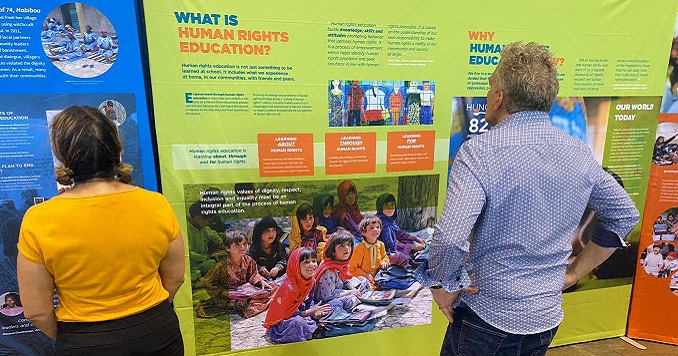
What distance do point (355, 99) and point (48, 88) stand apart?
1.38m

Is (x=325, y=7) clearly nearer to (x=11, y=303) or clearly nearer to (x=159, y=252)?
(x=159, y=252)

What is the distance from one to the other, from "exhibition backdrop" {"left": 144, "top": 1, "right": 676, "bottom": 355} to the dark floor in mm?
915

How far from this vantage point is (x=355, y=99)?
203 cm

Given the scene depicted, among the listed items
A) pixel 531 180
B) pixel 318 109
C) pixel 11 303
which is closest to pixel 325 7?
pixel 318 109

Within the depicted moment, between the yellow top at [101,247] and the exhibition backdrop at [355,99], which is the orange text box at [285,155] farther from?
the yellow top at [101,247]

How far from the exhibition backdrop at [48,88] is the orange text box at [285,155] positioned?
1.72 feet

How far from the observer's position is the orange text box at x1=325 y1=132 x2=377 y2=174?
6.74ft

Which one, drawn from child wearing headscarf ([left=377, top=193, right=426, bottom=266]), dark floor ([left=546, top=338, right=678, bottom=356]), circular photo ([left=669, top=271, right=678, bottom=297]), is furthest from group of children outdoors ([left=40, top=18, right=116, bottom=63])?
circular photo ([left=669, top=271, right=678, bottom=297])

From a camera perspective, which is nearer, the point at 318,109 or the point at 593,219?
the point at 318,109

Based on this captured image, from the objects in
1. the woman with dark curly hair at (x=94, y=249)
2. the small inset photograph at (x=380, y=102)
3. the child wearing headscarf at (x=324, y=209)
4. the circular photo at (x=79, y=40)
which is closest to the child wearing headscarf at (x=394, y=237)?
the child wearing headscarf at (x=324, y=209)

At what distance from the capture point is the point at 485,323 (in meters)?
1.27

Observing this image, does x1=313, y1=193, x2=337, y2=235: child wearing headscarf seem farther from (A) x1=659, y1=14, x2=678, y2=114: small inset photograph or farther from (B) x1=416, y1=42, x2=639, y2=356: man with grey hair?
(A) x1=659, y1=14, x2=678, y2=114: small inset photograph

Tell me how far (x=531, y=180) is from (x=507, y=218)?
5.1 inches

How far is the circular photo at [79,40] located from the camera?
1646 millimetres
